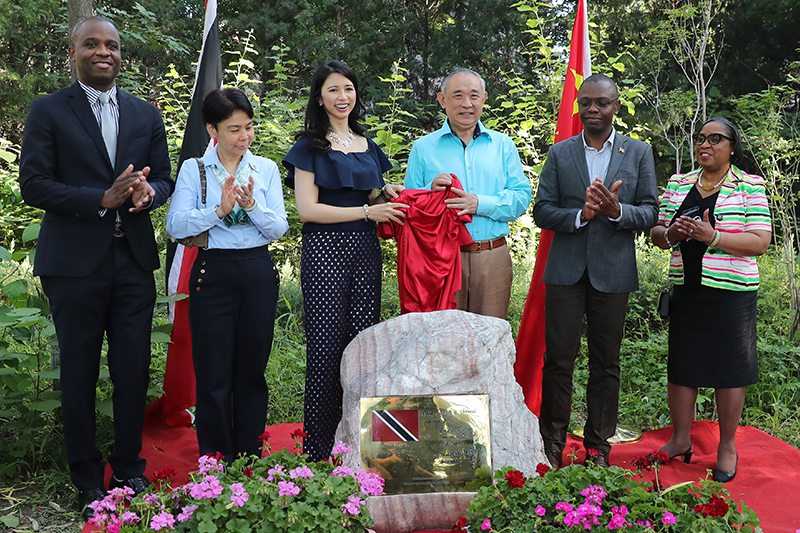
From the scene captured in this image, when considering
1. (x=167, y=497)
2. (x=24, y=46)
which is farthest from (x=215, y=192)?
(x=24, y=46)

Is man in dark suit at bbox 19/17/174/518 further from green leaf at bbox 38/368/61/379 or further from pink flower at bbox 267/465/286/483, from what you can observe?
pink flower at bbox 267/465/286/483

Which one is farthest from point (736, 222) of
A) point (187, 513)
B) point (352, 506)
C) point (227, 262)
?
point (187, 513)

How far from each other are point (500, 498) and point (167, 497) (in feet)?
4.12

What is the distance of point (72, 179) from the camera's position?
3043mm

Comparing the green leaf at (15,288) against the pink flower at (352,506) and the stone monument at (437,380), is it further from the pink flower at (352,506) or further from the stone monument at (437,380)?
the pink flower at (352,506)

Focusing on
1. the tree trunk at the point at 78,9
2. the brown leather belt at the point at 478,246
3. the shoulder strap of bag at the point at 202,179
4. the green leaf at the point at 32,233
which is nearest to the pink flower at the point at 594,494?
the brown leather belt at the point at 478,246

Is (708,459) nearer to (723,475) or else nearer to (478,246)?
(723,475)

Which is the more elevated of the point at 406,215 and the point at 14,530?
the point at 406,215

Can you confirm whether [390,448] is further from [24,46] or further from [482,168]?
[24,46]

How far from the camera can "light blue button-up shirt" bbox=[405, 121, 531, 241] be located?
3.47 metres

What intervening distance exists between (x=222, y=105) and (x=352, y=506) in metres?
1.99

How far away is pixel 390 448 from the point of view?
9.52 feet

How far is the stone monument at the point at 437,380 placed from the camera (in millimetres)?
2898

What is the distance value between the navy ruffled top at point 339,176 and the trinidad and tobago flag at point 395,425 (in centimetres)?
100
